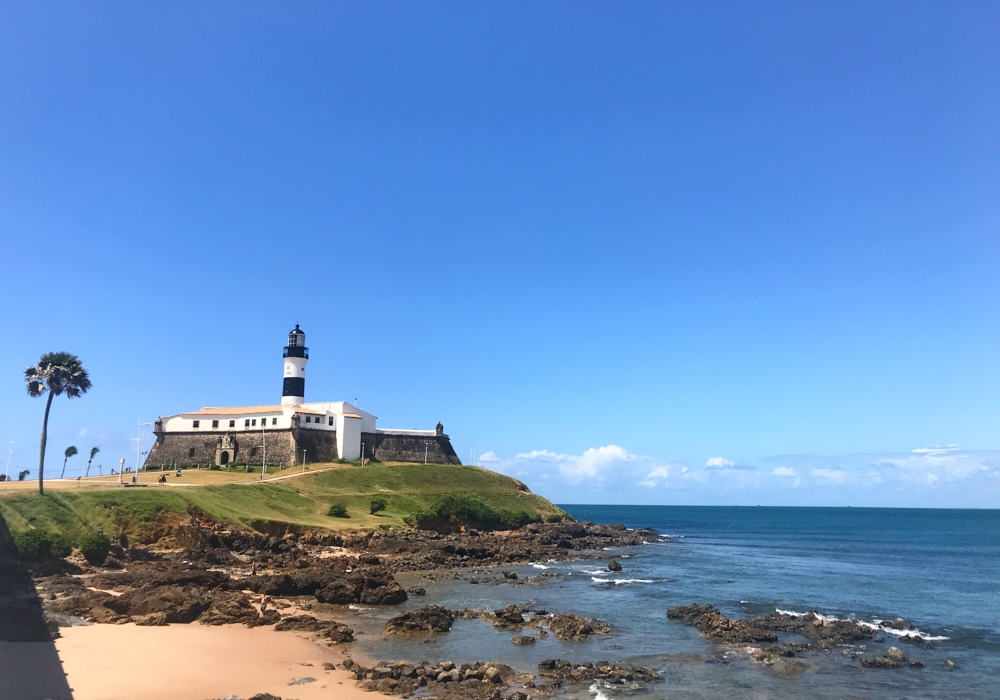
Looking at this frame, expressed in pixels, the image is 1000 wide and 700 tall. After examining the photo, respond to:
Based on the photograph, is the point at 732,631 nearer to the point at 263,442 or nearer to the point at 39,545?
the point at 39,545

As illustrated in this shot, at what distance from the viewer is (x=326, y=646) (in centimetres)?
2366

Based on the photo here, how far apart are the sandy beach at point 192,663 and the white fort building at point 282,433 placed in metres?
58.7

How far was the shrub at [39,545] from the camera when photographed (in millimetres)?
30625

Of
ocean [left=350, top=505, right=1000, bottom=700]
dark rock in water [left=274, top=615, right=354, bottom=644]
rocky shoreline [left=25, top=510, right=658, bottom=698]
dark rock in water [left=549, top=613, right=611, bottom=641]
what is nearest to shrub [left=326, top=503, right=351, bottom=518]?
rocky shoreline [left=25, top=510, right=658, bottom=698]

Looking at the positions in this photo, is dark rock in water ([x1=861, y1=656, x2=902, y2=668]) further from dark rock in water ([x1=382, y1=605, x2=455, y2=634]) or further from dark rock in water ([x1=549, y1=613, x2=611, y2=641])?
dark rock in water ([x1=382, y1=605, x2=455, y2=634])

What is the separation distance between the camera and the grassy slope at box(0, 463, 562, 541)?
37.4 metres

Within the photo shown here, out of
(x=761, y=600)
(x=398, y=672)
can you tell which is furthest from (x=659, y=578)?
(x=398, y=672)

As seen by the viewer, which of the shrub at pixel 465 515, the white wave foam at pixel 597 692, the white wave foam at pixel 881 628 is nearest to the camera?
the white wave foam at pixel 597 692

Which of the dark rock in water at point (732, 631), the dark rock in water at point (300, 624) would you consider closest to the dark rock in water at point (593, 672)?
the dark rock in water at point (732, 631)

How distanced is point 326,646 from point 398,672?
4.40m

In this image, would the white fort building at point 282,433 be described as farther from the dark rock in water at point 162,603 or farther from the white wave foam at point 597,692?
the white wave foam at point 597,692

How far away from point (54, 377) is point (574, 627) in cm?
3579

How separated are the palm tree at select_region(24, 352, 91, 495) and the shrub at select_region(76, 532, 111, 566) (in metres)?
11.8

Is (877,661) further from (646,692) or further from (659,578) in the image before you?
(659,578)
